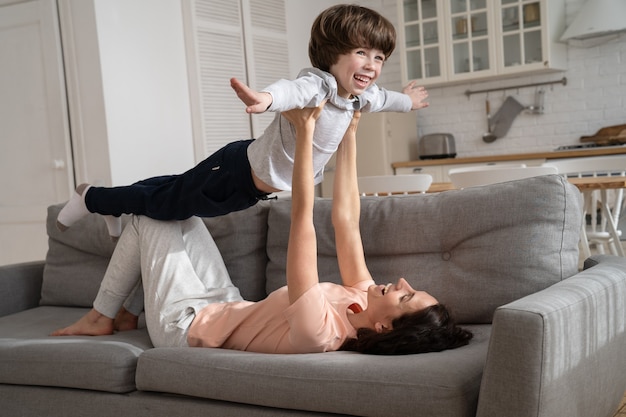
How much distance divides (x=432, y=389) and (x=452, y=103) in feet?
18.1

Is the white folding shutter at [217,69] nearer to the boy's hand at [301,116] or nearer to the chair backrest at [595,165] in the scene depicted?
the chair backrest at [595,165]

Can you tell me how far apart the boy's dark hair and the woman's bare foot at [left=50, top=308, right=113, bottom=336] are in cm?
121

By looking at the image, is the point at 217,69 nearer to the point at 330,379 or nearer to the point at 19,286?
the point at 19,286

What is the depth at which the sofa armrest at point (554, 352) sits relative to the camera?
1.58 meters

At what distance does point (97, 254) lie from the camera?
10.0 ft

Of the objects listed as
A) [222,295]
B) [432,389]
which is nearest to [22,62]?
[222,295]

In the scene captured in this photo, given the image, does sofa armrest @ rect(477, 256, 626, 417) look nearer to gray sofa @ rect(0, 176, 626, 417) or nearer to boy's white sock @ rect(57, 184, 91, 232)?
gray sofa @ rect(0, 176, 626, 417)

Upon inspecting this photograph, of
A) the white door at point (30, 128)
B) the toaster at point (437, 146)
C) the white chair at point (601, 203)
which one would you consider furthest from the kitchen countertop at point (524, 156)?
the white door at point (30, 128)

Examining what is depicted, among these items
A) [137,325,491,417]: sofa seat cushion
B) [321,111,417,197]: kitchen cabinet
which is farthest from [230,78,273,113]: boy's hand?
[321,111,417,197]: kitchen cabinet

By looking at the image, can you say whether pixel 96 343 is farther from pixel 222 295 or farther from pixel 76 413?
pixel 222 295

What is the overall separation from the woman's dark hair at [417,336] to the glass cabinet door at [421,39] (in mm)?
4926

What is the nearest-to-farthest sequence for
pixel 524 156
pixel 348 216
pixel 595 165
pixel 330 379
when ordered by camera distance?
pixel 330 379 → pixel 348 216 → pixel 595 165 → pixel 524 156

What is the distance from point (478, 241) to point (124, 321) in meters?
1.35

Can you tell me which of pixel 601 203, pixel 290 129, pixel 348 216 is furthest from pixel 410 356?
pixel 601 203
